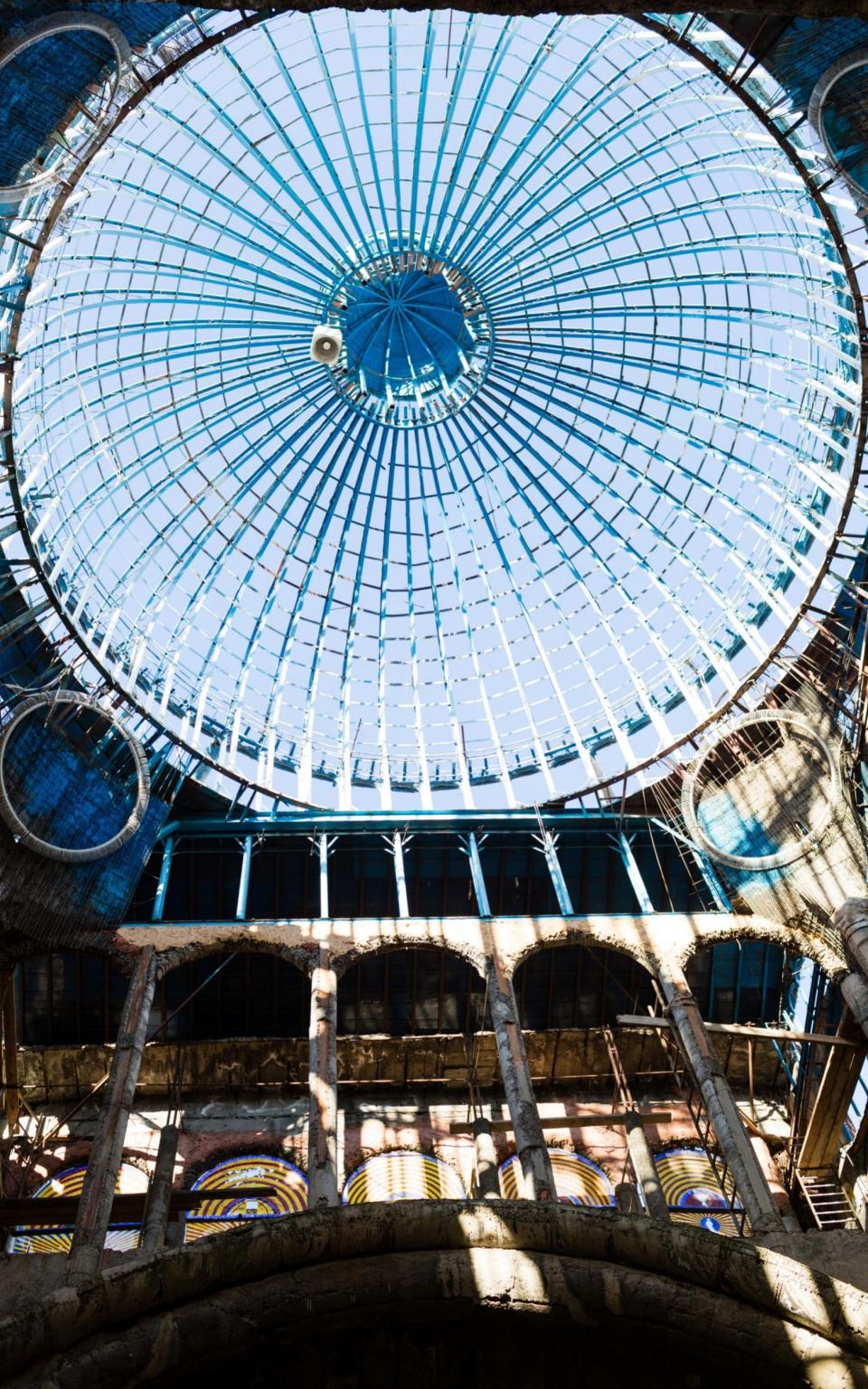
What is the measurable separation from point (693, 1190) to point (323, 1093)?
13.8 meters

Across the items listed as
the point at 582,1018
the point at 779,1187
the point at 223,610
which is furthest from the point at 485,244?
the point at 779,1187

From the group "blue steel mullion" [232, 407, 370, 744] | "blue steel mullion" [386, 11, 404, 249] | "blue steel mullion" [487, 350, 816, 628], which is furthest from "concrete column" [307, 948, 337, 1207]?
"blue steel mullion" [386, 11, 404, 249]

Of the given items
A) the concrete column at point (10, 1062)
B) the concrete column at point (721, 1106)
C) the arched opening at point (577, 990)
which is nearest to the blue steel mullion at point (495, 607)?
the arched opening at point (577, 990)

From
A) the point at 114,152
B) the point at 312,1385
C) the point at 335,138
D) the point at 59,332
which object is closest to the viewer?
the point at 312,1385

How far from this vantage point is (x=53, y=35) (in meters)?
19.8

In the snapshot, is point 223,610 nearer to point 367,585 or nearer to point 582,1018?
point 367,585

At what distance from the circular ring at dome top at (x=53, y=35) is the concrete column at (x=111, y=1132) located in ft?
58.4

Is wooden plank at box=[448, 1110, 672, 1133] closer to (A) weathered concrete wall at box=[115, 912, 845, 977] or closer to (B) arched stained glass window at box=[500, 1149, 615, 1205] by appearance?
(B) arched stained glass window at box=[500, 1149, 615, 1205]

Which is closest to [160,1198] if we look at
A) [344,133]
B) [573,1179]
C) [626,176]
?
[573,1179]

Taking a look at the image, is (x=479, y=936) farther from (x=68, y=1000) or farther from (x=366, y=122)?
(x=366, y=122)

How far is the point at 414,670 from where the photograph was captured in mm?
41125

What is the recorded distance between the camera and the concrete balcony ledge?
11.3 m

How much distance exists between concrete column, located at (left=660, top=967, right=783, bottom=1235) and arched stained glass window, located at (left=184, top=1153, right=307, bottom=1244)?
12153mm

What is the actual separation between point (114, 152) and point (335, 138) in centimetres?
791
